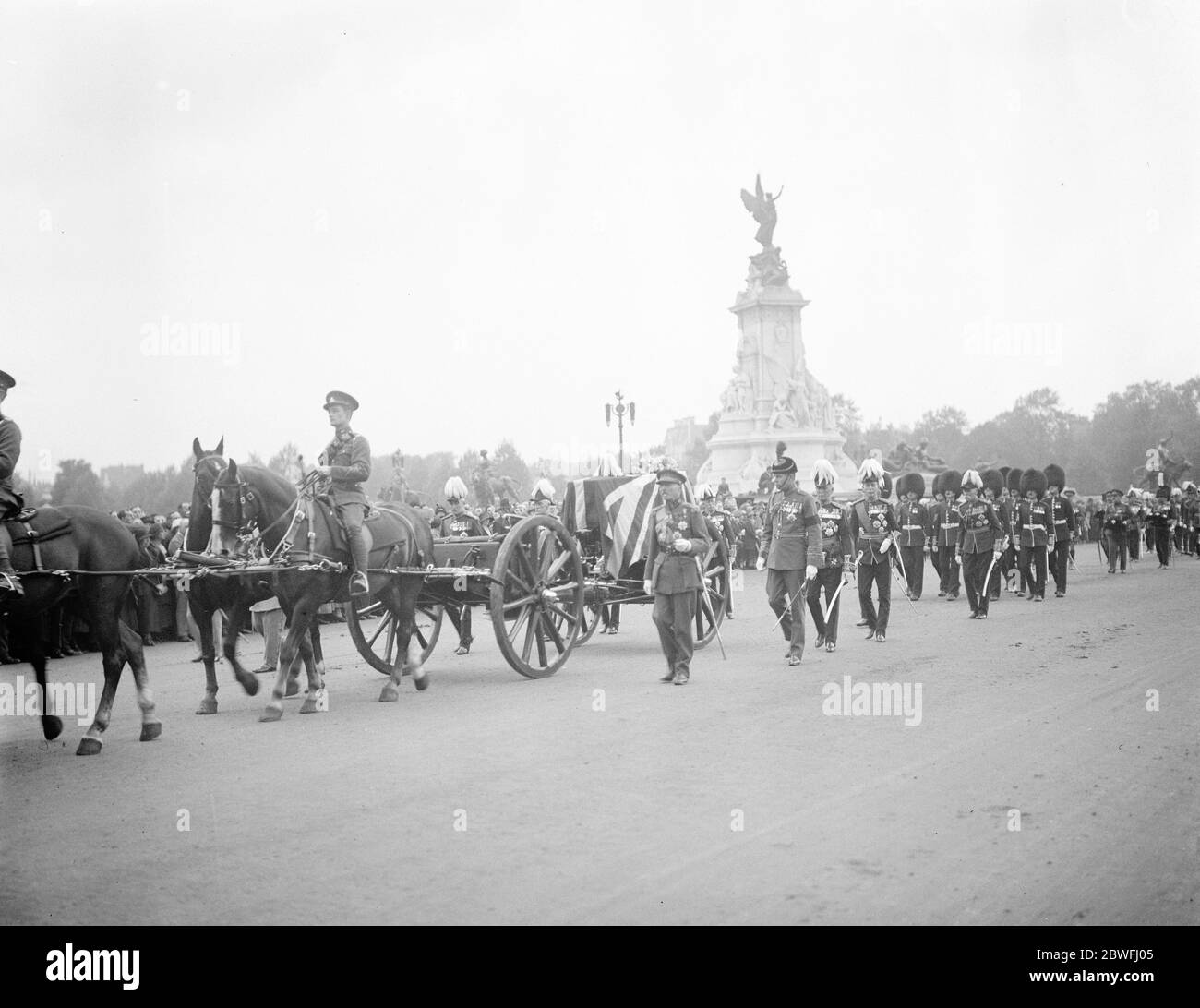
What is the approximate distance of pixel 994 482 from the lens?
21312 millimetres

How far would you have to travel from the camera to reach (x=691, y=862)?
17.0 feet

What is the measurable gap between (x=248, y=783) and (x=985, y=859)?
161 inches

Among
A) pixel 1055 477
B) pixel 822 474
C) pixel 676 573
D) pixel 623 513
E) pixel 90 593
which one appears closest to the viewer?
pixel 90 593

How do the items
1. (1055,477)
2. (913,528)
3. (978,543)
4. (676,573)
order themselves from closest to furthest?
(676,573) → (978,543) → (913,528) → (1055,477)

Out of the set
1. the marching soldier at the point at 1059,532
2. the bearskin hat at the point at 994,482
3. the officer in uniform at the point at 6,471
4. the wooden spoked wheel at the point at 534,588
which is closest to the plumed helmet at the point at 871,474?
the wooden spoked wheel at the point at 534,588

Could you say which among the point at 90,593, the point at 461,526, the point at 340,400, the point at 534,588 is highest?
the point at 340,400

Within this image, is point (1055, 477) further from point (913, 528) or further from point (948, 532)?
point (913, 528)

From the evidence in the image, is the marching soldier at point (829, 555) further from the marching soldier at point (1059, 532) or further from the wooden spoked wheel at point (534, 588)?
the marching soldier at point (1059, 532)

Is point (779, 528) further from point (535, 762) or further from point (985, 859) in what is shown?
point (985, 859)

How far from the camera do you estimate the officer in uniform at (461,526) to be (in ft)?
44.3

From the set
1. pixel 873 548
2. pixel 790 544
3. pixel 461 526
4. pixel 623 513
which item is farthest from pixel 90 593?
pixel 873 548

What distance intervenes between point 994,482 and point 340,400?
14650 millimetres

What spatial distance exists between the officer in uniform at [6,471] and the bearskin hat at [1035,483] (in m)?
17.1
